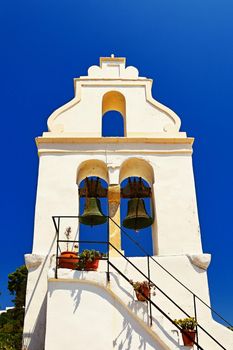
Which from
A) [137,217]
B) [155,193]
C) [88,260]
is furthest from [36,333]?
[155,193]

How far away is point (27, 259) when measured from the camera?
32.4 feet

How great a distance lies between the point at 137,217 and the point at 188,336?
12.0 ft

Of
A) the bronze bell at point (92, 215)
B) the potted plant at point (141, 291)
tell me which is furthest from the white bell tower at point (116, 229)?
the bronze bell at point (92, 215)

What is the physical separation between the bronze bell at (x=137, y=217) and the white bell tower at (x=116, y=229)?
0.86ft

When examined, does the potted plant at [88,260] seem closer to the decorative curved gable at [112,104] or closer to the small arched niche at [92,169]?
the small arched niche at [92,169]

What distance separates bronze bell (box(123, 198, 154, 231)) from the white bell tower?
0.86ft

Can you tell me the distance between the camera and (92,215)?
10.7m

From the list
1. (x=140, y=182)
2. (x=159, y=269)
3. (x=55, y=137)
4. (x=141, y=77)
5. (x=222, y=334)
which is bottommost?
(x=222, y=334)

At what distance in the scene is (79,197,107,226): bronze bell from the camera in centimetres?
1068

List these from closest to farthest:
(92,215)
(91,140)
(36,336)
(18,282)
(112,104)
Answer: (36,336)
(92,215)
(91,140)
(112,104)
(18,282)

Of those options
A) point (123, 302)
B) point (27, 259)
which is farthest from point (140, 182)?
point (123, 302)

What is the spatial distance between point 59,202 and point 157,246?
2.82 meters

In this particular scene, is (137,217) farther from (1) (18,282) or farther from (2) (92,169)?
(1) (18,282)

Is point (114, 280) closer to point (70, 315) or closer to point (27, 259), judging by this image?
point (70, 315)
